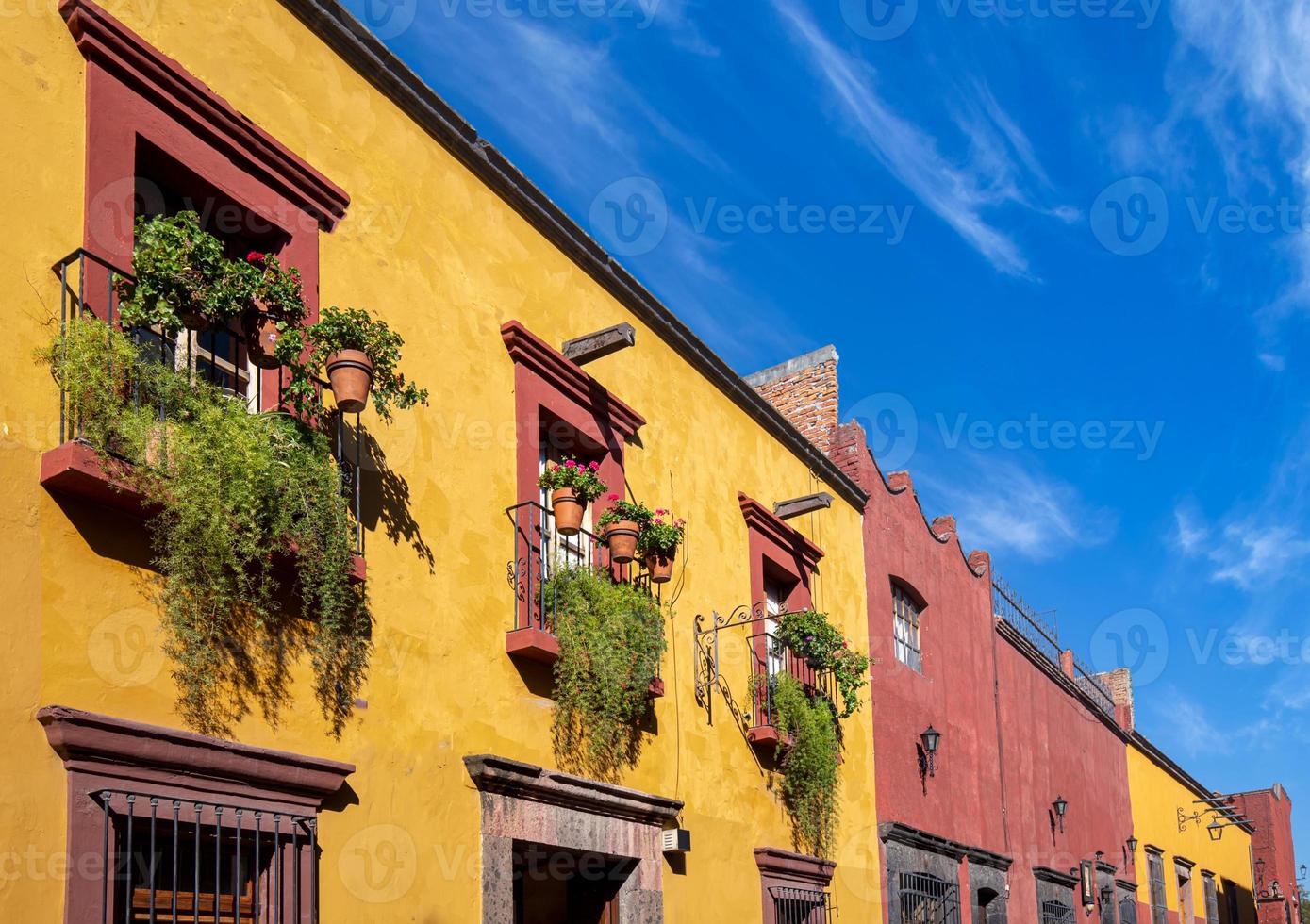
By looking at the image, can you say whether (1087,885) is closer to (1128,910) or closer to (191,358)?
(1128,910)

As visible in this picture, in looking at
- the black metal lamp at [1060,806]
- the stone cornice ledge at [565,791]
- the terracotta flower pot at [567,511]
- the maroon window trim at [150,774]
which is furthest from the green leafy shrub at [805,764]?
the black metal lamp at [1060,806]

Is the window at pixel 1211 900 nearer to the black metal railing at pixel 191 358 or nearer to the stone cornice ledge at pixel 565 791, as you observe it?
the stone cornice ledge at pixel 565 791

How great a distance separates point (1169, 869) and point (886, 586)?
14.7 m

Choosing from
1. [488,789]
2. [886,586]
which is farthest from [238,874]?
[886,586]

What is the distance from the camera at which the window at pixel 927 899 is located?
1448 cm

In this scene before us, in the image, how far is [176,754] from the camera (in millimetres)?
6219

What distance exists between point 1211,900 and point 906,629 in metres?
17.9

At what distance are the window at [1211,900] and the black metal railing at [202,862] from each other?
27080 mm

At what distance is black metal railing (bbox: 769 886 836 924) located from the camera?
39.0ft

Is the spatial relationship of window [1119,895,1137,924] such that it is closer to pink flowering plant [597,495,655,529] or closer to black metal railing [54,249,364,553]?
pink flowering plant [597,495,655,529]

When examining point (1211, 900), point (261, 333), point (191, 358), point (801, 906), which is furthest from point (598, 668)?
point (1211, 900)

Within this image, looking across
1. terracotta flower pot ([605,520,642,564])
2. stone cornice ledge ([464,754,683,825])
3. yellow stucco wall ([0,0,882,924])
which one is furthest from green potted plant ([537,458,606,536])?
stone cornice ledge ([464,754,683,825])

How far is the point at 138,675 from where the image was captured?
6.24m

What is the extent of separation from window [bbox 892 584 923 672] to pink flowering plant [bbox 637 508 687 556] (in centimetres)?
616
